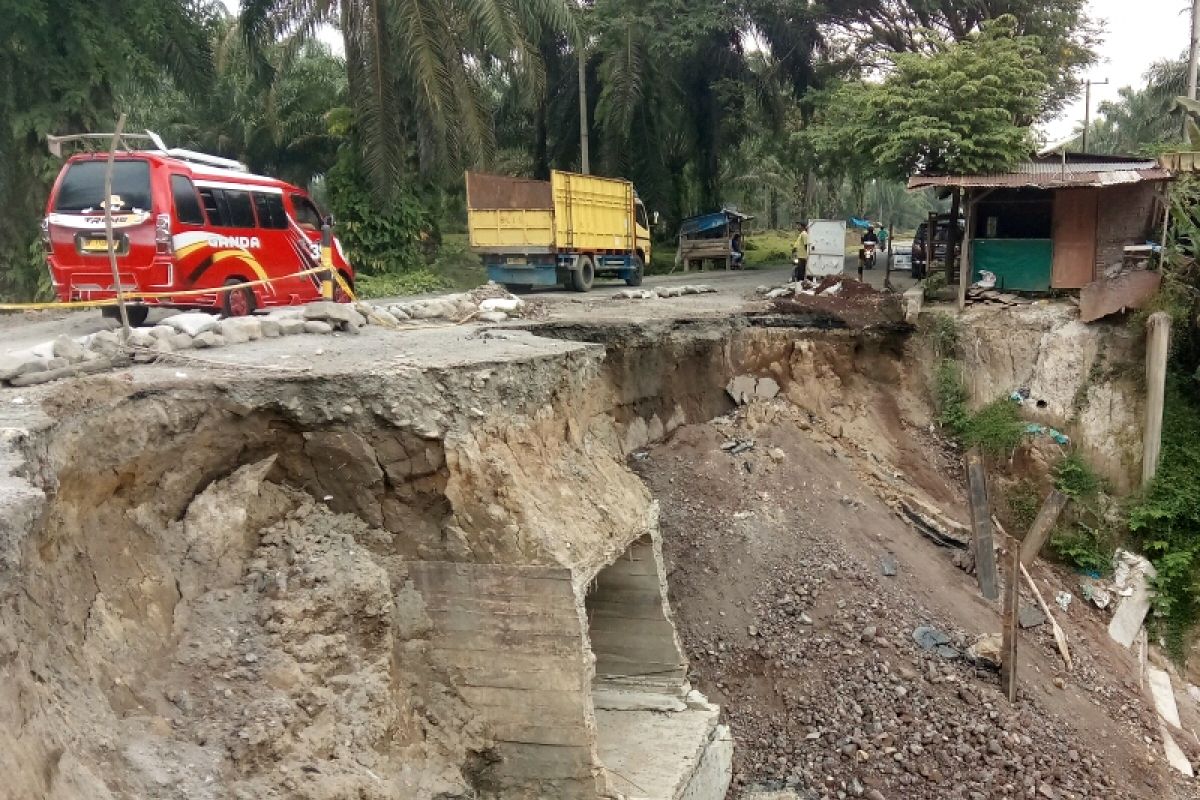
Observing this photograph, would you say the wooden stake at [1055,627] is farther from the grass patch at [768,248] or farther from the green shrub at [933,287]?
the grass patch at [768,248]

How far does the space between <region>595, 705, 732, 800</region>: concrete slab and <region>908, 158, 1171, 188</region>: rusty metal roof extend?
10.5m

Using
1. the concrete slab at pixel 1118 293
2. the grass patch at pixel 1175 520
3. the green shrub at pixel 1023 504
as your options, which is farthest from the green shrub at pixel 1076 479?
the concrete slab at pixel 1118 293

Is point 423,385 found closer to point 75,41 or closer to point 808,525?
point 808,525

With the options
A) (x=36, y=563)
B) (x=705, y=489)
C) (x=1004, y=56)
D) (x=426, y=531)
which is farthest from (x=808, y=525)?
(x=1004, y=56)

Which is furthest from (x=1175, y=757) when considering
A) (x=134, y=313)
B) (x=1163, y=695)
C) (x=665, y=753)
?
(x=134, y=313)

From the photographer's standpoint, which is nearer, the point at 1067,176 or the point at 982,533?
the point at 982,533

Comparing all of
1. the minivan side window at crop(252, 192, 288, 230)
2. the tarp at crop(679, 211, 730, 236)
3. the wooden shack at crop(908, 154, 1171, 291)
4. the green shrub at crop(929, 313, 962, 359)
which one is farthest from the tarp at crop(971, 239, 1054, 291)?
the minivan side window at crop(252, 192, 288, 230)

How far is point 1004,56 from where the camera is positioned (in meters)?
16.6

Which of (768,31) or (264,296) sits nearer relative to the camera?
(264,296)

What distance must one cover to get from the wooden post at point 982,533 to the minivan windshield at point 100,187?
11.6 metres

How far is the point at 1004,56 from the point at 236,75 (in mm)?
20853

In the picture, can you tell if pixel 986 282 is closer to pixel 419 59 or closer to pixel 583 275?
Result: pixel 583 275

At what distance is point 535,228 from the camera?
17.5 metres

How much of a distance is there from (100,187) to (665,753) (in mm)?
8973
